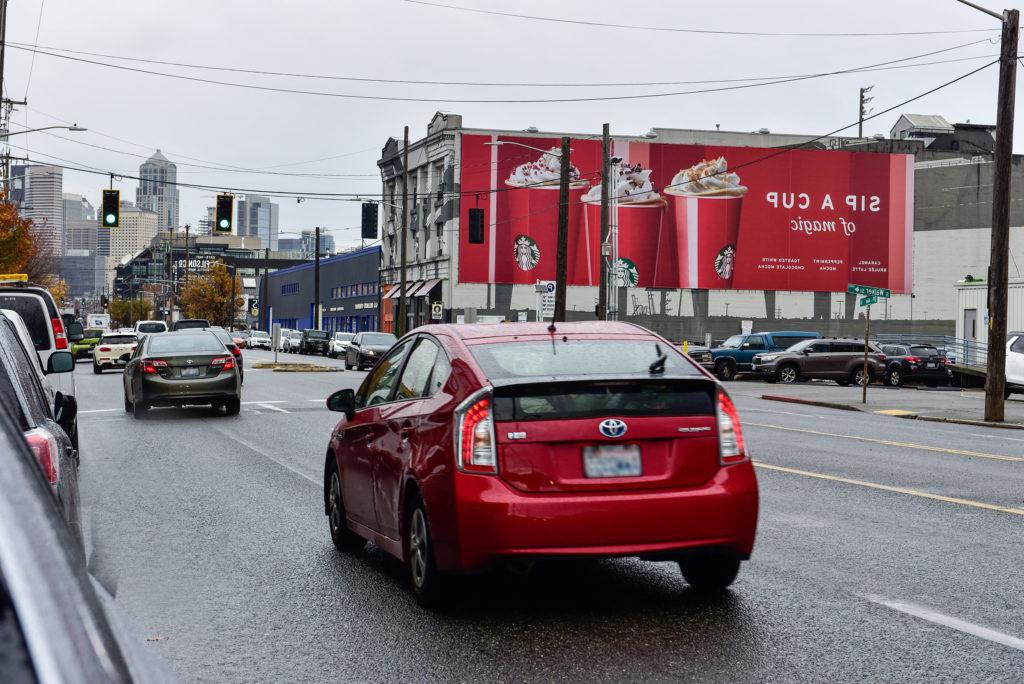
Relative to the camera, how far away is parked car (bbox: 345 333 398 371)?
45031 mm

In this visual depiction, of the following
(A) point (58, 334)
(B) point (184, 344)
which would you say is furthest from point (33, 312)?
(B) point (184, 344)

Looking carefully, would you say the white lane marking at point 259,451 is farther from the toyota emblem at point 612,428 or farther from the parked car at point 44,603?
the parked car at point 44,603

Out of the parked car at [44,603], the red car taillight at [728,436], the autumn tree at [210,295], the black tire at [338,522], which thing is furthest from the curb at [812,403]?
the autumn tree at [210,295]

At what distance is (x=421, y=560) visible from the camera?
6.61 metres

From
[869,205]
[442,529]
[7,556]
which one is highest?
[869,205]

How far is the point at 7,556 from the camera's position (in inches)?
34.8

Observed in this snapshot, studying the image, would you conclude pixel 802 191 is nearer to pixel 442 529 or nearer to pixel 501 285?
pixel 501 285

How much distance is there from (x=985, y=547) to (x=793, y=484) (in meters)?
3.65

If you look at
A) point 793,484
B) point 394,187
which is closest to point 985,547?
point 793,484

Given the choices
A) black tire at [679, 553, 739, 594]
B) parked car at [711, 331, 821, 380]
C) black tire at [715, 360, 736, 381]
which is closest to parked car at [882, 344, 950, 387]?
parked car at [711, 331, 821, 380]

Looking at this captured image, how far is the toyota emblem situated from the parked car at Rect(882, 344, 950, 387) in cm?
3697

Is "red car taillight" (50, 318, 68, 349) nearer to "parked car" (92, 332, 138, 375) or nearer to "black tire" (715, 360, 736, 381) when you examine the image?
"parked car" (92, 332, 138, 375)

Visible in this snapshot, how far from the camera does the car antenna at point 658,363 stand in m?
6.65

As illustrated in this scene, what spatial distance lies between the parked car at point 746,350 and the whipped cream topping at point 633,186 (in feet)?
87.2
